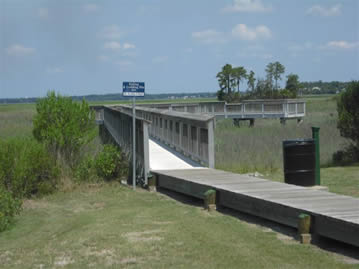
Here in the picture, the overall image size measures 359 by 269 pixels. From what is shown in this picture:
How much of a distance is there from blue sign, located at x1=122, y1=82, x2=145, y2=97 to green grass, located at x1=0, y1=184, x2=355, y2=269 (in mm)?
3326

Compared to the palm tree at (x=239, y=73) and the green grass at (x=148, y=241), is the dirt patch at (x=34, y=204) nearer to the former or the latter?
the green grass at (x=148, y=241)

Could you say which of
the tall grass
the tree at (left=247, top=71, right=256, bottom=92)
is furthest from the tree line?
the tall grass

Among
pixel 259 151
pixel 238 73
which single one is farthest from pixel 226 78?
pixel 259 151

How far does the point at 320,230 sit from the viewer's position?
8.13m

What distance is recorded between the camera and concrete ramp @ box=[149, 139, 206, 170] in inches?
614

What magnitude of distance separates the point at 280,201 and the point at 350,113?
11473 mm

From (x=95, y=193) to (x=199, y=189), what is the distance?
4.01m

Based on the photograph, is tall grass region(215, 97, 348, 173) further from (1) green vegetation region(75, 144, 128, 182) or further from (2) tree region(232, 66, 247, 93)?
(2) tree region(232, 66, 247, 93)

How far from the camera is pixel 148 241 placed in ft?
28.8

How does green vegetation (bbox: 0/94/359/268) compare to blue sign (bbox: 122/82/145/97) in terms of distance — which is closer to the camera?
green vegetation (bbox: 0/94/359/268)

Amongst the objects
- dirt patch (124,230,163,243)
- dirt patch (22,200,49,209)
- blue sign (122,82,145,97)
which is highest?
blue sign (122,82,145,97)

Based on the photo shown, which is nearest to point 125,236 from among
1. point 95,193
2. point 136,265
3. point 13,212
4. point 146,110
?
point 136,265

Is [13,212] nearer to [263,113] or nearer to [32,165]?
[32,165]

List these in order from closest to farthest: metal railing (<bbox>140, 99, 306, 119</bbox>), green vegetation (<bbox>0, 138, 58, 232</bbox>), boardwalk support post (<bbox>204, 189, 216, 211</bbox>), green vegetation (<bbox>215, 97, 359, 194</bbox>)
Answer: boardwalk support post (<bbox>204, 189, 216, 211</bbox>), green vegetation (<bbox>0, 138, 58, 232</bbox>), green vegetation (<bbox>215, 97, 359, 194</bbox>), metal railing (<bbox>140, 99, 306, 119</bbox>)
